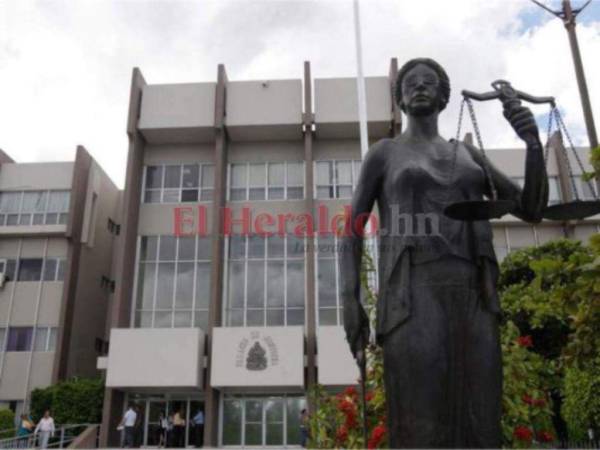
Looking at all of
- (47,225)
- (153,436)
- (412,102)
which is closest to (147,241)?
(47,225)

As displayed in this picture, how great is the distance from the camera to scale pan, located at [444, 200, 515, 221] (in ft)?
8.71

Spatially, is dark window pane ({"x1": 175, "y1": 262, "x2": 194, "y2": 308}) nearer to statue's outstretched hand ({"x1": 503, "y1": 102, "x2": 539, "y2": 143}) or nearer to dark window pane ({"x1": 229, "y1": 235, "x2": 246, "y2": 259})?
dark window pane ({"x1": 229, "y1": 235, "x2": 246, "y2": 259})

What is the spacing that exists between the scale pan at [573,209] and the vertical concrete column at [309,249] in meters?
21.2

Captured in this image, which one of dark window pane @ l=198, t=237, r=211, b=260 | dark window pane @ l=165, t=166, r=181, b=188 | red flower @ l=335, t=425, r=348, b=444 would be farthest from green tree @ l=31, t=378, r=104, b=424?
red flower @ l=335, t=425, r=348, b=444

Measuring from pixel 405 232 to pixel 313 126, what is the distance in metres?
25.7

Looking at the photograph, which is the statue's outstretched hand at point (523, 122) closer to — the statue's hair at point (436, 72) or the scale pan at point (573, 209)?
the scale pan at point (573, 209)

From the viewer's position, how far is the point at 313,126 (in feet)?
92.9

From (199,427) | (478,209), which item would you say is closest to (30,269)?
(199,427)

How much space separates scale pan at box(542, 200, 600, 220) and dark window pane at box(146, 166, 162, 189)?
27.6m

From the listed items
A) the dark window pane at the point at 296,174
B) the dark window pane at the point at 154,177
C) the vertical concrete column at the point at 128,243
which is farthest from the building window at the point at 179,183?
the dark window pane at the point at 296,174

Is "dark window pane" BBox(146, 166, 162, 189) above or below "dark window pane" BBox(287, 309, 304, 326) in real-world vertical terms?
above

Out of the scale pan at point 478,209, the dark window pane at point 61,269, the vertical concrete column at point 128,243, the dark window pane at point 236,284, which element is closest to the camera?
the scale pan at point 478,209

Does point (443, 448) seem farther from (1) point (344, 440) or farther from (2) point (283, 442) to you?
(2) point (283, 442)

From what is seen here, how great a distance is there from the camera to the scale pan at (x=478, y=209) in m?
2.65
